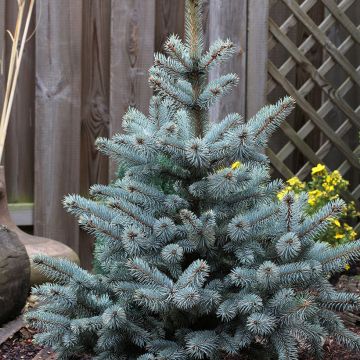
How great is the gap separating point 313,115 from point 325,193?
0.62 meters

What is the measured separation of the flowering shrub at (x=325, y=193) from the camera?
12.8ft

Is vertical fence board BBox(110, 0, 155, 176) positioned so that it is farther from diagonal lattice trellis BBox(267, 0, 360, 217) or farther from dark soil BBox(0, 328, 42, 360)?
dark soil BBox(0, 328, 42, 360)

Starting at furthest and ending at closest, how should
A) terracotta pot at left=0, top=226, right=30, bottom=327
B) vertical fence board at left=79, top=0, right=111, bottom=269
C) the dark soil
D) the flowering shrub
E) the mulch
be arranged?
vertical fence board at left=79, top=0, right=111, bottom=269, the flowering shrub, terracotta pot at left=0, top=226, right=30, bottom=327, the dark soil, the mulch

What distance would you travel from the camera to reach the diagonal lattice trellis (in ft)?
14.3

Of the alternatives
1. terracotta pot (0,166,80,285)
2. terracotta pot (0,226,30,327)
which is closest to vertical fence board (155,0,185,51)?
terracotta pot (0,166,80,285)

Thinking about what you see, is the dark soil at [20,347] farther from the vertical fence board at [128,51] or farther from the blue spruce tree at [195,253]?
the vertical fence board at [128,51]

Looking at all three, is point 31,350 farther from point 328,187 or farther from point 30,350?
point 328,187

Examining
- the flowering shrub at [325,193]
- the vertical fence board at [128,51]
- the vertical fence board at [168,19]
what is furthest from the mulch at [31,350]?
the vertical fence board at [168,19]

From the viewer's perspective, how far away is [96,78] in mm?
4305

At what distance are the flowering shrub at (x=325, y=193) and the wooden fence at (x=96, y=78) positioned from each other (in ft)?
0.98

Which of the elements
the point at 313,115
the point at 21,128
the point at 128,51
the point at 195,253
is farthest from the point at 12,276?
the point at 313,115

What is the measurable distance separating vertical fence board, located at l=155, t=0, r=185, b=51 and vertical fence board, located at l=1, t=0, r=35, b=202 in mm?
697

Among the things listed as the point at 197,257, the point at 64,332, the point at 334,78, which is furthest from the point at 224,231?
the point at 334,78

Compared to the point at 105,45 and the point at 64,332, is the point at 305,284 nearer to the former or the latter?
the point at 64,332
